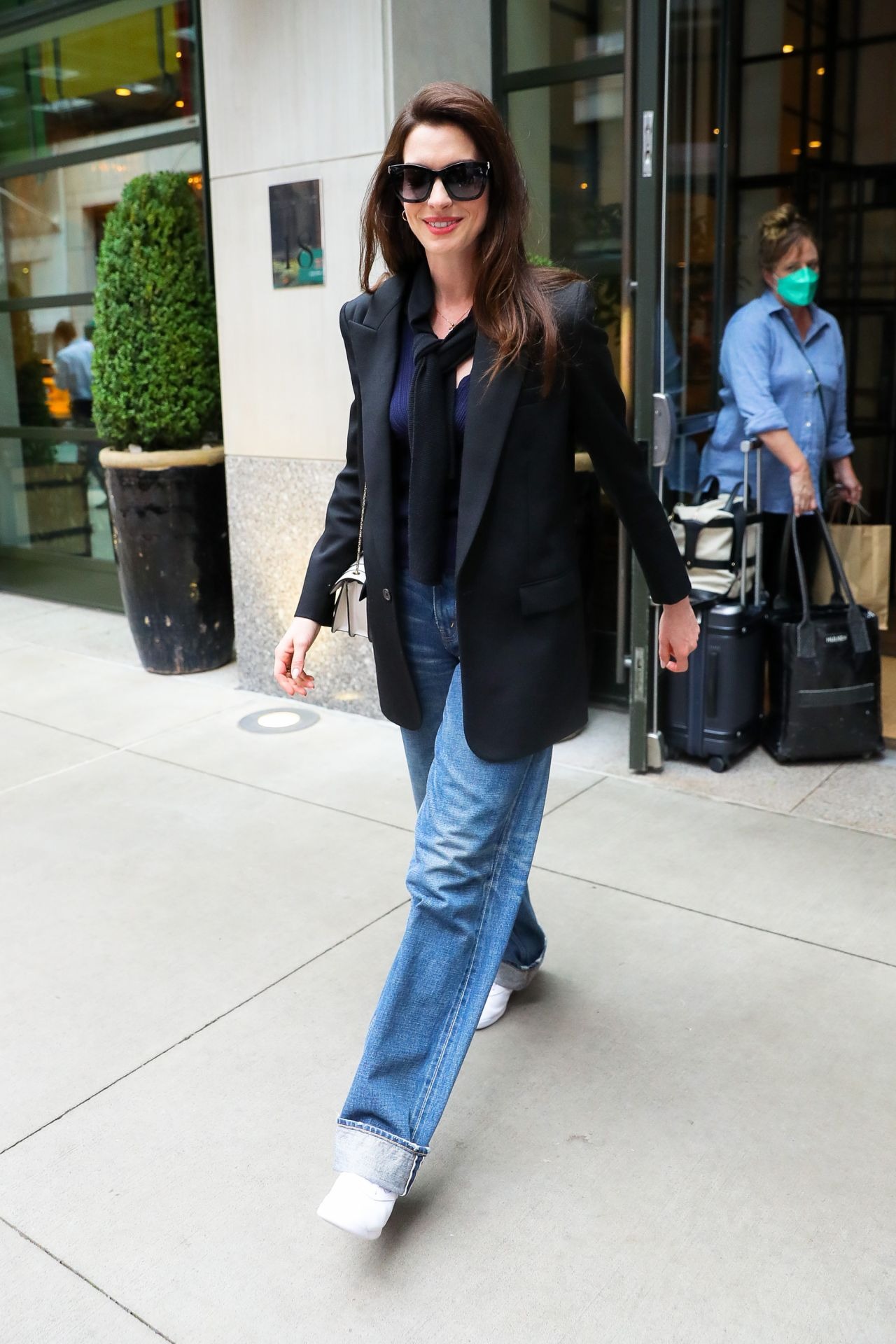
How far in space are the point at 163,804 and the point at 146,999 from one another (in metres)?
1.39

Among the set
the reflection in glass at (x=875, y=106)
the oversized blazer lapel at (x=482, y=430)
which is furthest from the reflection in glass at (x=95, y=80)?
the oversized blazer lapel at (x=482, y=430)

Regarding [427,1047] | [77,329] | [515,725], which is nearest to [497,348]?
[515,725]

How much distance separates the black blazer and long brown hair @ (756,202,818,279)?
272cm

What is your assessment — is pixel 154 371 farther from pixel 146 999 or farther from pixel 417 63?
pixel 146 999

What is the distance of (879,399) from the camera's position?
695 cm

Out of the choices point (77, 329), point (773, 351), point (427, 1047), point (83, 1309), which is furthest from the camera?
point (77, 329)

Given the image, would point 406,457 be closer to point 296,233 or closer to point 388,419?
point 388,419

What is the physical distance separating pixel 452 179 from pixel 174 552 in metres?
4.11

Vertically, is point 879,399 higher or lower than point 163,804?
higher

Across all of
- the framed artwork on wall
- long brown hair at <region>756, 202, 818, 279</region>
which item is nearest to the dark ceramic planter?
the framed artwork on wall

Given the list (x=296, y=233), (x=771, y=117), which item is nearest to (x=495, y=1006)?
(x=296, y=233)

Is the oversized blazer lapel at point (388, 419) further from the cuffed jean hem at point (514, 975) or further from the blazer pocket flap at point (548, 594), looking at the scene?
the cuffed jean hem at point (514, 975)

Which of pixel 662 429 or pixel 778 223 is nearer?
pixel 662 429

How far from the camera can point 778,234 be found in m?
4.70
